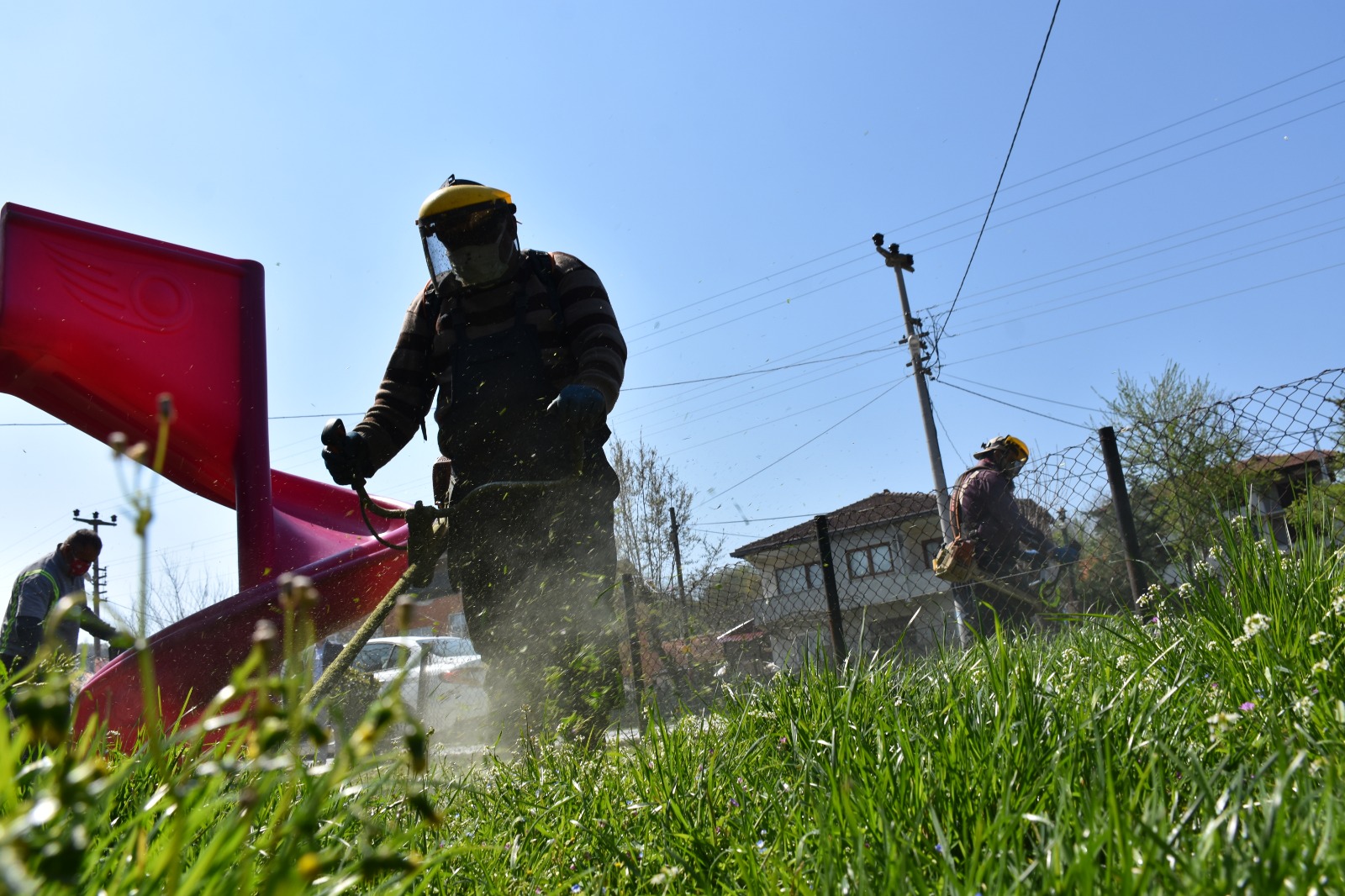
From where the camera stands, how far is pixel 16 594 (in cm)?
616

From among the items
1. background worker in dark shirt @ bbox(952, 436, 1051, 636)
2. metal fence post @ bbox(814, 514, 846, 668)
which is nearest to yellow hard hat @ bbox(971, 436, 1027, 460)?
background worker in dark shirt @ bbox(952, 436, 1051, 636)

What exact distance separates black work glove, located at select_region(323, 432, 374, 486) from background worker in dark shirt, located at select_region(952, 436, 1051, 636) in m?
4.06

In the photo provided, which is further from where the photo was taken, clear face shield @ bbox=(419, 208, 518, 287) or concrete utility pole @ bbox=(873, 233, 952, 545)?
concrete utility pole @ bbox=(873, 233, 952, 545)

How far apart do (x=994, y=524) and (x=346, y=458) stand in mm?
4483

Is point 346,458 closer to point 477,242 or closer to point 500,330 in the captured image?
point 500,330

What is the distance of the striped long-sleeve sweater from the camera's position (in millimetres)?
4441

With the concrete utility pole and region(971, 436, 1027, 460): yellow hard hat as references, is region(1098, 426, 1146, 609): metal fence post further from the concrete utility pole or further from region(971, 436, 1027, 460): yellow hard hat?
the concrete utility pole

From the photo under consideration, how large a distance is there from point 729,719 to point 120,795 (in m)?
1.43

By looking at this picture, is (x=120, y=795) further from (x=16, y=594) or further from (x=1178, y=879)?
(x=16, y=594)

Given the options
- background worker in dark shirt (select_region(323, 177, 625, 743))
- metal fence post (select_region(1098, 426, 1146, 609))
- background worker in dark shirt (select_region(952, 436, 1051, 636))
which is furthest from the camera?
background worker in dark shirt (select_region(952, 436, 1051, 636))

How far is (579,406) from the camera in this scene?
3762 millimetres

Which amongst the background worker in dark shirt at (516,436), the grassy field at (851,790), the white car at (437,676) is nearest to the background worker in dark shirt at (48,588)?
the white car at (437,676)

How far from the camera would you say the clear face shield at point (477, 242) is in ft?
14.3

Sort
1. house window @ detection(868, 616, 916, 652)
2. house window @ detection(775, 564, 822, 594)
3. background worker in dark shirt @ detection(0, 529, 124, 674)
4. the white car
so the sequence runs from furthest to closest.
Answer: house window @ detection(775, 564, 822, 594), background worker in dark shirt @ detection(0, 529, 124, 674), house window @ detection(868, 616, 916, 652), the white car
